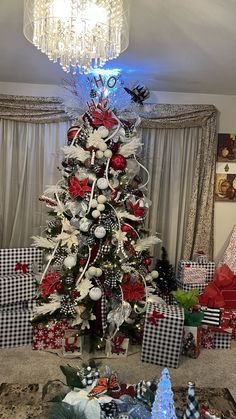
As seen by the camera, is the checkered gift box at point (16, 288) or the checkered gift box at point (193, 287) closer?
the checkered gift box at point (16, 288)

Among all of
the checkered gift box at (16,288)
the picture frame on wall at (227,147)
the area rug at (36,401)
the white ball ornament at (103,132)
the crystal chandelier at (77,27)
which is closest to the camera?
the crystal chandelier at (77,27)

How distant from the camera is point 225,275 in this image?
335 cm

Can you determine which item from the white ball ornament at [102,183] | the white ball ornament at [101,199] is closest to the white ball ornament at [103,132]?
the white ball ornament at [102,183]

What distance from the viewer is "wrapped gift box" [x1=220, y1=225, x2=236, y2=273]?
372cm

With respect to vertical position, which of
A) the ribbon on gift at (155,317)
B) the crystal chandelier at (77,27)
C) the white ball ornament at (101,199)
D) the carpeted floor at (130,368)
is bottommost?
the carpeted floor at (130,368)

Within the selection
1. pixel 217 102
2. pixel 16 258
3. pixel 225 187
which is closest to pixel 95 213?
pixel 16 258

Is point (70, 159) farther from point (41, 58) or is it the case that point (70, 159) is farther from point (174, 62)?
point (174, 62)

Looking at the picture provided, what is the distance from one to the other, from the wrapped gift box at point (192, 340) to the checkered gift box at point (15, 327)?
1.26 m

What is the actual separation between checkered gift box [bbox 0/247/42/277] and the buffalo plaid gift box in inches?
43.4

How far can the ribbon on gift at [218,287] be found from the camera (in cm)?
318

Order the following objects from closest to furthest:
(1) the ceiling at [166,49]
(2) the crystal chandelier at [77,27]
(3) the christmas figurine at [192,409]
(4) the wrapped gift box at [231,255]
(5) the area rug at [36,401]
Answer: (3) the christmas figurine at [192,409] → (2) the crystal chandelier at [77,27] → (5) the area rug at [36,401] → (1) the ceiling at [166,49] → (4) the wrapped gift box at [231,255]

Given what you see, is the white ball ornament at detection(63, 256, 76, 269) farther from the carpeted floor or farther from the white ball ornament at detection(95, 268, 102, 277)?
the carpeted floor

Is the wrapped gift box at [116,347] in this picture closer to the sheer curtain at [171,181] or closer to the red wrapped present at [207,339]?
the red wrapped present at [207,339]

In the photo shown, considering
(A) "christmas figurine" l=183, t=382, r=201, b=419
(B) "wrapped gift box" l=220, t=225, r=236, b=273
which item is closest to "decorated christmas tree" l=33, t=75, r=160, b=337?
(B) "wrapped gift box" l=220, t=225, r=236, b=273
